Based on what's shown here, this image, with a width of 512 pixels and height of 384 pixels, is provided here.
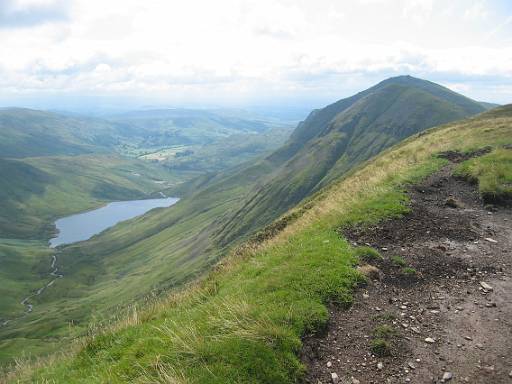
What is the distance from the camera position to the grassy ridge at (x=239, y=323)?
10.3 metres

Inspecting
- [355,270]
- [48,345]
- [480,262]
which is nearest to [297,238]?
[355,270]

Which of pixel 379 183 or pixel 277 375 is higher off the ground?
pixel 379 183

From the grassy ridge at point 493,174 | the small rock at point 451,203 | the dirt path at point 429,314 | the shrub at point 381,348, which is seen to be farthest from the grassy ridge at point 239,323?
the grassy ridge at point 493,174

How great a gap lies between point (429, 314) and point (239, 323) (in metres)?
6.54

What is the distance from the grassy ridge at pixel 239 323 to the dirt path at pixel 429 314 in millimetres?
895

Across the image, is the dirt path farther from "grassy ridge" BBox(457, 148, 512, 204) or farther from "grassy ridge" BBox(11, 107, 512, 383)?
"grassy ridge" BBox(457, 148, 512, 204)

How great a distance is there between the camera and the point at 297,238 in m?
21.2

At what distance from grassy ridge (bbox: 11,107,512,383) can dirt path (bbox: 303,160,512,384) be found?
2.94 feet

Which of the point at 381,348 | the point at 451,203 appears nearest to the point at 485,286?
the point at 381,348

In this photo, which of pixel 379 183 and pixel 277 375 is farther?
pixel 379 183

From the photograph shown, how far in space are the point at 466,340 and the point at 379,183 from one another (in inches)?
797

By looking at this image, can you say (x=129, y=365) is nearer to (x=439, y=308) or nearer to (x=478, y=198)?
(x=439, y=308)

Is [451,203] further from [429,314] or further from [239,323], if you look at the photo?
[239,323]

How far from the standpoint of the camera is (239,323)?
11703 millimetres
